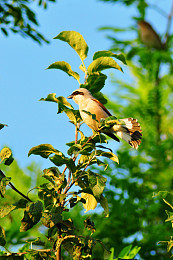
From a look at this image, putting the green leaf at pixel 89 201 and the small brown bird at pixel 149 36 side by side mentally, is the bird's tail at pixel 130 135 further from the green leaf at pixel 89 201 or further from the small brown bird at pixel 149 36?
the small brown bird at pixel 149 36

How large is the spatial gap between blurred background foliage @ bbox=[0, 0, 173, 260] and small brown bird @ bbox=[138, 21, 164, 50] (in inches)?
2.0

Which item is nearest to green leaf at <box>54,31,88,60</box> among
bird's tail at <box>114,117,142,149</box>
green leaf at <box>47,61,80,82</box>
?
green leaf at <box>47,61,80,82</box>

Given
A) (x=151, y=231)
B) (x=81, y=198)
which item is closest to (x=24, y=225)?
(x=81, y=198)

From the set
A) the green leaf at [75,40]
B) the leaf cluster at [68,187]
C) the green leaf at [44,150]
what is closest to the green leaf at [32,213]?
the leaf cluster at [68,187]

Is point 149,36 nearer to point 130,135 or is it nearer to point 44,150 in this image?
point 130,135

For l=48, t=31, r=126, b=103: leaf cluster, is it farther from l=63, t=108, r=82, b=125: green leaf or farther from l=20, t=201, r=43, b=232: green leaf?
l=20, t=201, r=43, b=232: green leaf

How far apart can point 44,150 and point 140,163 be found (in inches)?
195

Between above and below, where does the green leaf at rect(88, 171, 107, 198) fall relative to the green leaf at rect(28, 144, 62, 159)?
below

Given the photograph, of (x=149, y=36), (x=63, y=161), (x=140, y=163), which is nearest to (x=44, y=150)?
(x=63, y=161)

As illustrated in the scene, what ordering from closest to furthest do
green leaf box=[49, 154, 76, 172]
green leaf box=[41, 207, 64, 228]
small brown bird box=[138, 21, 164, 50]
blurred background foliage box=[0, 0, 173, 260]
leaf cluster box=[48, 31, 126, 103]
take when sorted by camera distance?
green leaf box=[41, 207, 64, 228]
green leaf box=[49, 154, 76, 172]
leaf cluster box=[48, 31, 126, 103]
blurred background foliage box=[0, 0, 173, 260]
small brown bird box=[138, 21, 164, 50]

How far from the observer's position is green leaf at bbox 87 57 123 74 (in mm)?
1758

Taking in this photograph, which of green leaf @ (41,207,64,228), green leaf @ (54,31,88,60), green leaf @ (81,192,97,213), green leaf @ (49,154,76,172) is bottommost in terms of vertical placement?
green leaf @ (41,207,64,228)

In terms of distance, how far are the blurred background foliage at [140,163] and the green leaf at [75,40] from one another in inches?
80.0

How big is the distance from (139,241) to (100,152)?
3475 millimetres
